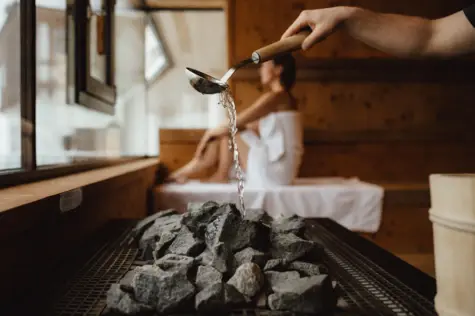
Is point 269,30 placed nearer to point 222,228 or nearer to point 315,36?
point 315,36

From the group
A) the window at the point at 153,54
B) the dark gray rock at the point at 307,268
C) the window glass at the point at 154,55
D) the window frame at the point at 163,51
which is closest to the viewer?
the dark gray rock at the point at 307,268

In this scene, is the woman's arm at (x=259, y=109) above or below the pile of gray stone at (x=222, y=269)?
above

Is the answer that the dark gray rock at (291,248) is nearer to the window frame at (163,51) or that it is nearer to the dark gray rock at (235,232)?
the dark gray rock at (235,232)

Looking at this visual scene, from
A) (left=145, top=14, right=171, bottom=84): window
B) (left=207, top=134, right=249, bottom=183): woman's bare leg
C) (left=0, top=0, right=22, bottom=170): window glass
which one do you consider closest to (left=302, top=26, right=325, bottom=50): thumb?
(left=0, top=0, right=22, bottom=170): window glass

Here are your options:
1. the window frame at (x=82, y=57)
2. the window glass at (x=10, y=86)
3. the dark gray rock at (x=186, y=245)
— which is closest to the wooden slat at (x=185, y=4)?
the window frame at (x=82, y=57)

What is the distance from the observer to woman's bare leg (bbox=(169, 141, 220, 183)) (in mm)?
3898

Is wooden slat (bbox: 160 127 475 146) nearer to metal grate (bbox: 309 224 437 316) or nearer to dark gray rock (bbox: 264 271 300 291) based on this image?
metal grate (bbox: 309 224 437 316)

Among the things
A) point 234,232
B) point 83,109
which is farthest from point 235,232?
point 83,109

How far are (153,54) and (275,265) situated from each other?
5759mm

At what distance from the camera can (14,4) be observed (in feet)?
5.45

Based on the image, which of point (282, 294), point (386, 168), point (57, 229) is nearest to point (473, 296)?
point (282, 294)

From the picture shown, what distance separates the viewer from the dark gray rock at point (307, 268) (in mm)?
1118

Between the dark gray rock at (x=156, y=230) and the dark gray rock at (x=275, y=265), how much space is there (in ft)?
1.08

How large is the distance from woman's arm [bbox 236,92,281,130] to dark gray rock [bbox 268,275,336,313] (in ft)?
9.16
